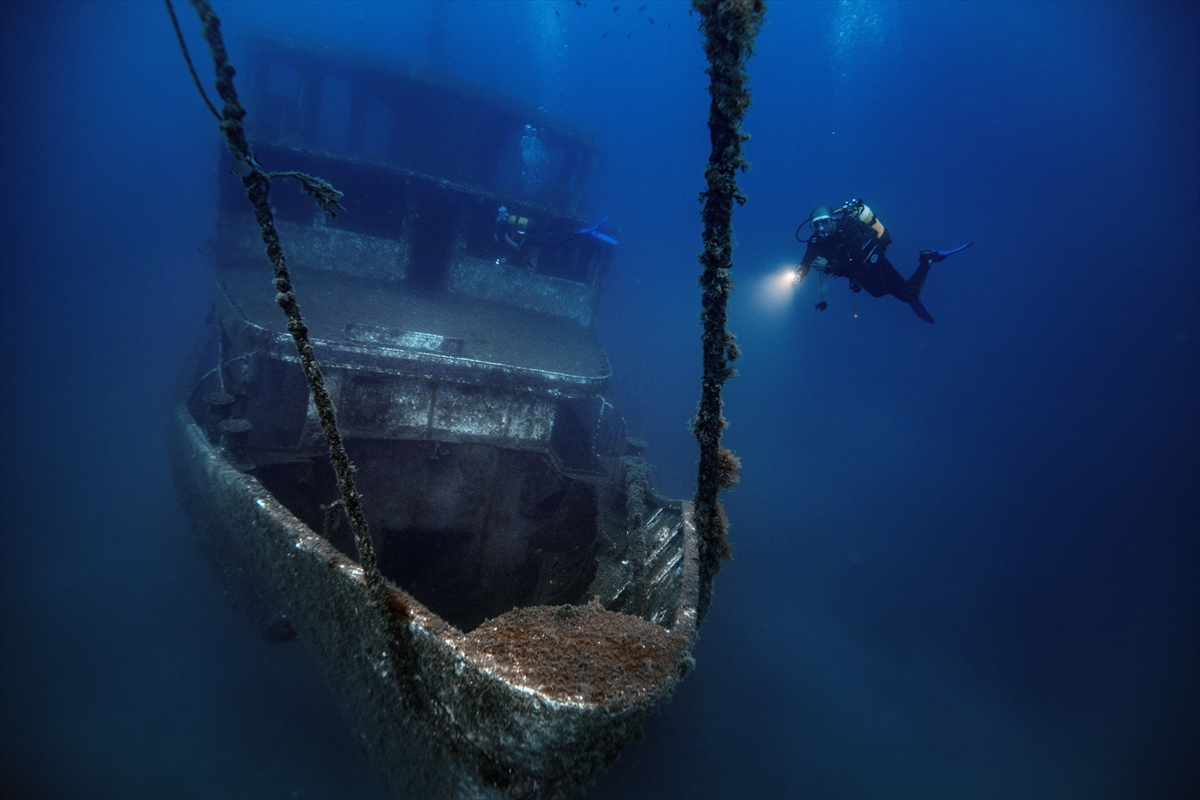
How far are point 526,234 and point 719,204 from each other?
24.4 ft

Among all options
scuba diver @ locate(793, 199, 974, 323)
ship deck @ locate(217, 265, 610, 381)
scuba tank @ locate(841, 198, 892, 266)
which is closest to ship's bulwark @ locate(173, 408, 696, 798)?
ship deck @ locate(217, 265, 610, 381)

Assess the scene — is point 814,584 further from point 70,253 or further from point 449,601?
point 70,253

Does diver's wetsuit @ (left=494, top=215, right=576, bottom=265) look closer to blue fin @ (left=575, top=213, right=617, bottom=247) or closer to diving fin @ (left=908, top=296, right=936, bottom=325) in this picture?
blue fin @ (left=575, top=213, right=617, bottom=247)

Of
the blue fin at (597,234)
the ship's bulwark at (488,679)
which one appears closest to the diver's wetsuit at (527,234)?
the blue fin at (597,234)

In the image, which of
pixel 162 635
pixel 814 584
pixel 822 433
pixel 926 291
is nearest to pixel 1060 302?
pixel 926 291

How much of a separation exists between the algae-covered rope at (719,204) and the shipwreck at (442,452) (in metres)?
0.87

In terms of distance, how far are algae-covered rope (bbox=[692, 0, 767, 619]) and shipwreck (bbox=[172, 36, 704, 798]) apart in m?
0.87

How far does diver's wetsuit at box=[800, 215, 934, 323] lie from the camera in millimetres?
7051

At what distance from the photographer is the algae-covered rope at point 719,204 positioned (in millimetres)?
1341

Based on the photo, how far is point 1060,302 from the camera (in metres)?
46.1

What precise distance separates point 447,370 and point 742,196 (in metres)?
4.47

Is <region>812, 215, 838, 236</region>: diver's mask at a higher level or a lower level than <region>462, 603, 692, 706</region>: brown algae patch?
higher

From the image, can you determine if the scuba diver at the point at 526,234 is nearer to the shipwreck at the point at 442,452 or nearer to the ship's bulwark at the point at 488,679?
the shipwreck at the point at 442,452

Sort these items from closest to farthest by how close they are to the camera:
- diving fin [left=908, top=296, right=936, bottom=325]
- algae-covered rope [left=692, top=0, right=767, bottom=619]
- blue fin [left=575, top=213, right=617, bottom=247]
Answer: algae-covered rope [left=692, top=0, right=767, bottom=619]
blue fin [left=575, top=213, right=617, bottom=247]
diving fin [left=908, top=296, right=936, bottom=325]
